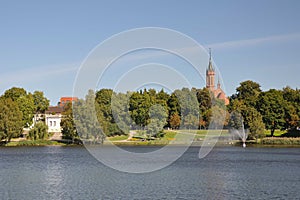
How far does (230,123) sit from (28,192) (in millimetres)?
61001

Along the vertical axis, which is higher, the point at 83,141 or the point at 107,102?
the point at 107,102

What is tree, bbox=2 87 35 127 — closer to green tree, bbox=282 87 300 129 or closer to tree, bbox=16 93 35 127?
tree, bbox=16 93 35 127

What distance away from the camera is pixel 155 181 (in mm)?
35656

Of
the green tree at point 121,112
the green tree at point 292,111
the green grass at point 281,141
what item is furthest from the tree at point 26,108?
the green tree at point 292,111

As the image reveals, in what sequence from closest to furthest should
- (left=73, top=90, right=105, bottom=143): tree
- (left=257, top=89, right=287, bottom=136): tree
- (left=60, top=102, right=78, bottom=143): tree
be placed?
(left=73, top=90, right=105, bottom=143): tree, (left=60, top=102, right=78, bottom=143): tree, (left=257, top=89, right=287, bottom=136): tree

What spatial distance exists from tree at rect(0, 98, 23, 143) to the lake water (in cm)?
2976

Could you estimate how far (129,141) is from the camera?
82312 millimetres

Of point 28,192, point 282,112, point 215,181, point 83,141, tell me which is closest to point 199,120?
point 282,112

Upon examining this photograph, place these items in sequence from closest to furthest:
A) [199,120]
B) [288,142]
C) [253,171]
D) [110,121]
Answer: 1. [253,171]
2. [288,142]
3. [110,121]
4. [199,120]

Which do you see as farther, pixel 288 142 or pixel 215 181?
pixel 288 142

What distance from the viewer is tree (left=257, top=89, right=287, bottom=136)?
88.9 m

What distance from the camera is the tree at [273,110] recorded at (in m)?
88.9

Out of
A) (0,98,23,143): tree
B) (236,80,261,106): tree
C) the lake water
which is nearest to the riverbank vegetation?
(0,98,23,143): tree

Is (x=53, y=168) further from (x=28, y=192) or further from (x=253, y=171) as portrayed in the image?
(x=253, y=171)
